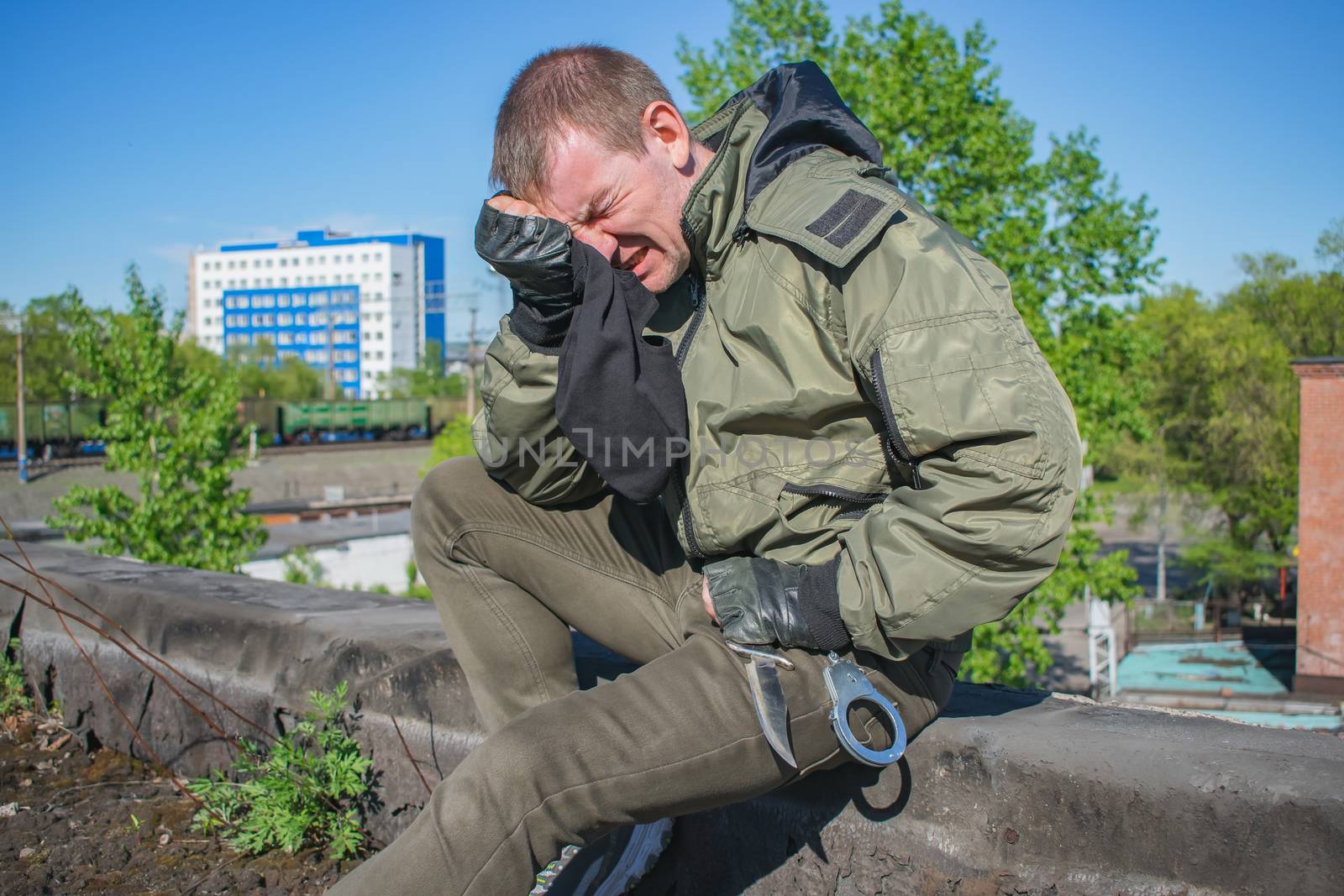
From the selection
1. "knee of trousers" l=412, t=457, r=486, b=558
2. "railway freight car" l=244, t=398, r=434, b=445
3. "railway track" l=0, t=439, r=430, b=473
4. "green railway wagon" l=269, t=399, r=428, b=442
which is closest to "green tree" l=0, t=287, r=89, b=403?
"railway track" l=0, t=439, r=430, b=473

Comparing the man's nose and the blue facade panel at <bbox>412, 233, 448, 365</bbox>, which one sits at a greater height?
the blue facade panel at <bbox>412, 233, 448, 365</bbox>

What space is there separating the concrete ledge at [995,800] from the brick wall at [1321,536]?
2177 cm

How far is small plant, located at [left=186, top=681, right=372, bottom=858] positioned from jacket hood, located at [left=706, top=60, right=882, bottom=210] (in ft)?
5.32

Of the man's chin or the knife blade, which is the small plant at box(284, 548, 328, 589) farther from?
the knife blade

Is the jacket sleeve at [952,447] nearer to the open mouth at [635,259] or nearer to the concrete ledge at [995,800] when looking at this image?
the concrete ledge at [995,800]

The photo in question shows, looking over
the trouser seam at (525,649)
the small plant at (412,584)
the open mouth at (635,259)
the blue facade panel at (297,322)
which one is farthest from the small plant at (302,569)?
the blue facade panel at (297,322)

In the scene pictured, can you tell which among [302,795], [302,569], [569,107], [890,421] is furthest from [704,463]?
[302,569]

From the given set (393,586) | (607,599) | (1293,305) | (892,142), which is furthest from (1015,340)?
(1293,305)

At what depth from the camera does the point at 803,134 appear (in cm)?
187

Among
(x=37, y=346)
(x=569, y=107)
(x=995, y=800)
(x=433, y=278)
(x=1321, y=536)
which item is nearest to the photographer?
(x=995, y=800)

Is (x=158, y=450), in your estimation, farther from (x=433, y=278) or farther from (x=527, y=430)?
(x=433, y=278)

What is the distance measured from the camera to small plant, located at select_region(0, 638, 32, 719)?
3365 mm

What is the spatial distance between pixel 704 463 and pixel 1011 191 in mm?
19436

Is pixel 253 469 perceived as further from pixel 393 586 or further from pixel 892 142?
pixel 892 142
